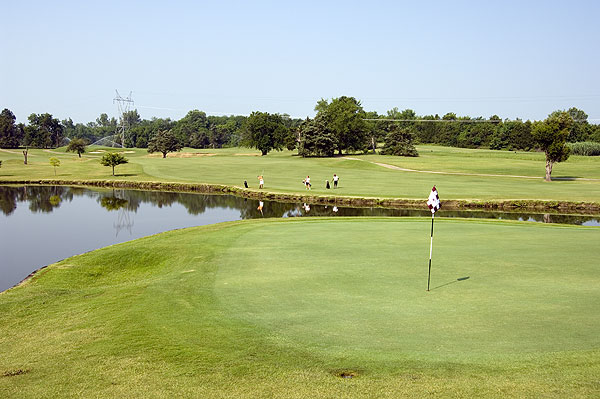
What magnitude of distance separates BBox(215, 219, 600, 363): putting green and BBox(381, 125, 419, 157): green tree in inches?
3735

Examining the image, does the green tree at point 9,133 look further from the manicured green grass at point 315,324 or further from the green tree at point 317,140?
the manicured green grass at point 315,324

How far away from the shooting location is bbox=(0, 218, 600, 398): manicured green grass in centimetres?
880

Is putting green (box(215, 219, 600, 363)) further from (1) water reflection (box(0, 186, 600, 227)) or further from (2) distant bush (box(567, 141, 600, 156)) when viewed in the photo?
(2) distant bush (box(567, 141, 600, 156))

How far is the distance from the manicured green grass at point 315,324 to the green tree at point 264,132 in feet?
363

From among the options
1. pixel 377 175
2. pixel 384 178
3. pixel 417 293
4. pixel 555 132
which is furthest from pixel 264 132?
pixel 417 293

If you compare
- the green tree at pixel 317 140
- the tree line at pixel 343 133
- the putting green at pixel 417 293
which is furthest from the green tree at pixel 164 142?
the putting green at pixel 417 293

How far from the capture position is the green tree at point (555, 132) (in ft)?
199

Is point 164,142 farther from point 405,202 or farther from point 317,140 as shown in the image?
point 405,202

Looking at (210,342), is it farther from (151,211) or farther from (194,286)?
(151,211)

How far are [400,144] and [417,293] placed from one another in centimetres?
10789

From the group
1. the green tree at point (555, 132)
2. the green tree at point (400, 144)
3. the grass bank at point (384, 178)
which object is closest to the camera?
the grass bank at point (384, 178)

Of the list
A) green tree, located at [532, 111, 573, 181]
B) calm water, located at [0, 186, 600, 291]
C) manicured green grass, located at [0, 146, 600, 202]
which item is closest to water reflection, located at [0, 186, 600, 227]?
calm water, located at [0, 186, 600, 291]

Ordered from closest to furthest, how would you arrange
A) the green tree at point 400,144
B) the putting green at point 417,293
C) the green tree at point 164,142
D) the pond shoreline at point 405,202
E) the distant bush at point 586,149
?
the putting green at point 417,293 → the pond shoreline at point 405,202 → the distant bush at point 586,149 → the green tree at point 400,144 → the green tree at point 164,142

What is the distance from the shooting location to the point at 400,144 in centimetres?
11900
